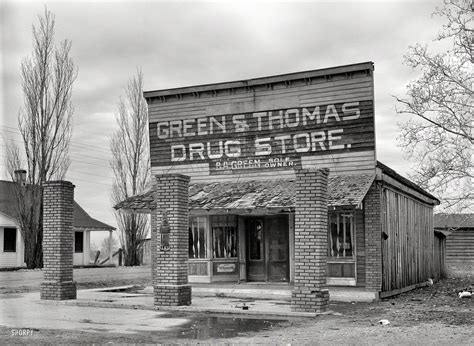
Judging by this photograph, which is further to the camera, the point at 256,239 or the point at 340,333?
the point at 256,239

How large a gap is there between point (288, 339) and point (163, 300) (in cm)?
494

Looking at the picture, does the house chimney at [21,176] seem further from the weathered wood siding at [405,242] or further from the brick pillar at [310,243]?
the brick pillar at [310,243]

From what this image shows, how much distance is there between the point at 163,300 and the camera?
14422mm

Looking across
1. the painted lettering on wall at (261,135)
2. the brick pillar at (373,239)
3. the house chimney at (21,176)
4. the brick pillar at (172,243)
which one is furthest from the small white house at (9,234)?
the brick pillar at (373,239)

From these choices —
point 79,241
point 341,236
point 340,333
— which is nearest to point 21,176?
point 79,241

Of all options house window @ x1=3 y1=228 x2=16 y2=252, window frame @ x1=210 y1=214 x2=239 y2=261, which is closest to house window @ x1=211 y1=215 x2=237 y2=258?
window frame @ x1=210 y1=214 x2=239 y2=261

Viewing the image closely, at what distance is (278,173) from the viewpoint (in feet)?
59.9

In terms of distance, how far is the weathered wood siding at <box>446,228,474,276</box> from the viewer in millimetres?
35344

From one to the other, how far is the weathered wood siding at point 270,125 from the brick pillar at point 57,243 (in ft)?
14.2

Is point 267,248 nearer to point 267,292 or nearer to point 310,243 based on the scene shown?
point 267,292

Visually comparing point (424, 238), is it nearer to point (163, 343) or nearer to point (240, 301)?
point (240, 301)

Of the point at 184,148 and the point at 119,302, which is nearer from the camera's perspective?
the point at 119,302

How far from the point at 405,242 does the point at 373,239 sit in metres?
3.59

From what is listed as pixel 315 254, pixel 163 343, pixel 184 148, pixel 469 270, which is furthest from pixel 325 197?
pixel 469 270
